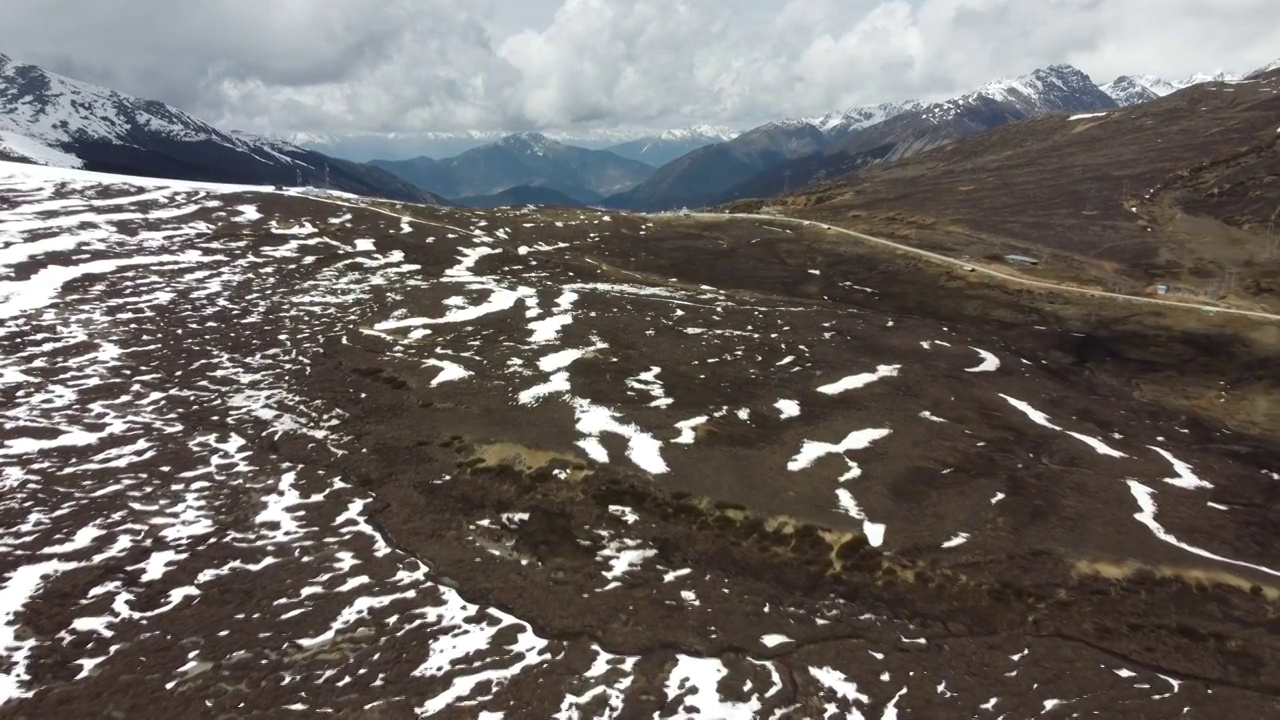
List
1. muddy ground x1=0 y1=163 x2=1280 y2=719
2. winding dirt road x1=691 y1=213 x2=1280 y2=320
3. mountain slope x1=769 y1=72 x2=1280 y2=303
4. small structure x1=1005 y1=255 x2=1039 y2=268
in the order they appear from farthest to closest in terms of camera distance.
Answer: mountain slope x1=769 y1=72 x2=1280 y2=303, small structure x1=1005 y1=255 x2=1039 y2=268, winding dirt road x1=691 y1=213 x2=1280 y2=320, muddy ground x1=0 y1=163 x2=1280 y2=719

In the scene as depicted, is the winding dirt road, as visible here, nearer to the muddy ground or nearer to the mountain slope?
the mountain slope

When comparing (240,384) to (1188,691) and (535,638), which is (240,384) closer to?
(535,638)

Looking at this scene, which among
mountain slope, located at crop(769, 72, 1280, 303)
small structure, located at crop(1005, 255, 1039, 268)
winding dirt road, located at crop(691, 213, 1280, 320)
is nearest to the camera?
winding dirt road, located at crop(691, 213, 1280, 320)

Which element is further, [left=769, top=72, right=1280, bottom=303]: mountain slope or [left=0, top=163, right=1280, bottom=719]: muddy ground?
[left=769, top=72, right=1280, bottom=303]: mountain slope

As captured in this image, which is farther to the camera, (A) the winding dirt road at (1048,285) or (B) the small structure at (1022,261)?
(B) the small structure at (1022,261)

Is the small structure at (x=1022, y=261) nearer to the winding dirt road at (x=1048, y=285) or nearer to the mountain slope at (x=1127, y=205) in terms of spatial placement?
the mountain slope at (x=1127, y=205)

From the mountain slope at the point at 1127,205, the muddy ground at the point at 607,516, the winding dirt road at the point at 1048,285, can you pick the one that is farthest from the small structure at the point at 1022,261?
the muddy ground at the point at 607,516

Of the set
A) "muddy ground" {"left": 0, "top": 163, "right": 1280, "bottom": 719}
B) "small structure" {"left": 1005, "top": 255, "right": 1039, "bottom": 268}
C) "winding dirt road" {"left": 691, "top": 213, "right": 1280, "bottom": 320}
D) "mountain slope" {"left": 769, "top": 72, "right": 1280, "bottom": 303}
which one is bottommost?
"muddy ground" {"left": 0, "top": 163, "right": 1280, "bottom": 719}

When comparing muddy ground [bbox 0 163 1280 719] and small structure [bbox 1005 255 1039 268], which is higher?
small structure [bbox 1005 255 1039 268]

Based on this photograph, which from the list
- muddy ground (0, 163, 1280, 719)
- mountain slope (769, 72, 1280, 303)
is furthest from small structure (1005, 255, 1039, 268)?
Result: muddy ground (0, 163, 1280, 719)

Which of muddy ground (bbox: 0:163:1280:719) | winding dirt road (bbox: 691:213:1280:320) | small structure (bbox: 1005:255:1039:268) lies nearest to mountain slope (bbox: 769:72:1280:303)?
small structure (bbox: 1005:255:1039:268)
